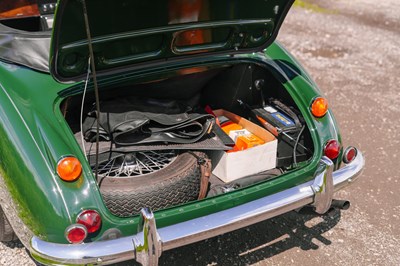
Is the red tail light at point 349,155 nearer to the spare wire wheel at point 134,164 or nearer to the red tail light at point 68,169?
the spare wire wheel at point 134,164

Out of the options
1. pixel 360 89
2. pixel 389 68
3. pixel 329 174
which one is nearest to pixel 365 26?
pixel 389 68

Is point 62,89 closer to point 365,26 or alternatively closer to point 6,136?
point 6,136

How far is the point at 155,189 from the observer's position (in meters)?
2.75

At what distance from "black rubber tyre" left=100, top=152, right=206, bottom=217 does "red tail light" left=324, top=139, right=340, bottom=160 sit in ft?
2.85

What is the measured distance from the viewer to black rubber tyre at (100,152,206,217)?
2.70 metres

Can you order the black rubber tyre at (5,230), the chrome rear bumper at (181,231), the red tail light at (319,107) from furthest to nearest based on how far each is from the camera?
the red tail light at (319,107)
the black rubber tyre at (5,230)
the chrome rear bumper at (181,231)

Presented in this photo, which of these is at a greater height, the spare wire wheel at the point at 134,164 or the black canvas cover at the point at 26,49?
the black canvas cover at the point at 26,49

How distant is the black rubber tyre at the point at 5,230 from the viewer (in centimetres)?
311

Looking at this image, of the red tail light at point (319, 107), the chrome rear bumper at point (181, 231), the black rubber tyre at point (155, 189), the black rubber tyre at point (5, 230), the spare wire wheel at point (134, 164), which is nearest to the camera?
the chrome rear bumper at point (181, 231)

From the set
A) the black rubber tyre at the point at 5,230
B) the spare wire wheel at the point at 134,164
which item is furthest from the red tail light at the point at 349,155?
the black rubber tyre at the point at 5,230

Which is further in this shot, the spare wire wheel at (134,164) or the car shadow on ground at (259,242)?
the car shadow on ground at (259,242)

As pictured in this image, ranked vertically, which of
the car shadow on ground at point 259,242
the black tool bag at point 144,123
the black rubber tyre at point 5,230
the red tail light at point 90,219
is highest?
the black tool bag at point 144,123

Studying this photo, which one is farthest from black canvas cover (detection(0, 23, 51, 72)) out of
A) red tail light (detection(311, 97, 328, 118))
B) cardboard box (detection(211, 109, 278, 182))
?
red tail light (detection(311, 97, 328, 118))

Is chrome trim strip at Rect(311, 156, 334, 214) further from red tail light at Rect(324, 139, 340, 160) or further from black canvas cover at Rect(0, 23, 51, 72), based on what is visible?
black canvas cover at Rect(0, 23, 51, 72)
